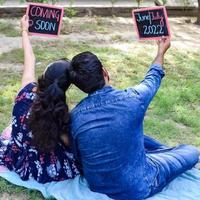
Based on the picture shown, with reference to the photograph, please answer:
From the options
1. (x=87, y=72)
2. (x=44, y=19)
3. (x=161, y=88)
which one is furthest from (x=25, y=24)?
(x=161, y=88)

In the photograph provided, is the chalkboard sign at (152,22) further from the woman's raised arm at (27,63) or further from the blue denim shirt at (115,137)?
the woman's raised arm at (27,63)

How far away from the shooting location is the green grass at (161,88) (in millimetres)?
4758

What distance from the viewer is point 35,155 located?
364 centimetres

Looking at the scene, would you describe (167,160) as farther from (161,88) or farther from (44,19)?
(161,88)

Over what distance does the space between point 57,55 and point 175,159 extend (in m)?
3.20

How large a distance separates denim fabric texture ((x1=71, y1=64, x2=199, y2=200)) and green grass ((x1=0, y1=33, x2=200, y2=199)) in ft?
2.12

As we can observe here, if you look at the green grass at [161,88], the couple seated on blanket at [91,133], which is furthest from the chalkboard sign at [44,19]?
the green grass at [161,88]

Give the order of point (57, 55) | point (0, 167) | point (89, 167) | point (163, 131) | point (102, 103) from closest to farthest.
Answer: point (102, 103) → point (89, 167) → point (0, 167) → point (163, 131) → point (57, 55)

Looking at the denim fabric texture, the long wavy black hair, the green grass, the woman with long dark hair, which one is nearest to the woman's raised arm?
the woman with long dark hair

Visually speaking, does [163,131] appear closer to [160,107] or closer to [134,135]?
[160,107]

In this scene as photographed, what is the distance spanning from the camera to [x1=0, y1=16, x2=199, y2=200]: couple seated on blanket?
309 cm

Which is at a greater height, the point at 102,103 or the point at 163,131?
the point at 102,103

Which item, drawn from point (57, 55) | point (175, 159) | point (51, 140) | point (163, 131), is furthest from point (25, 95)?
point (57, 55)

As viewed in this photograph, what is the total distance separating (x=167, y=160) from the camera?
3670 millimetres
